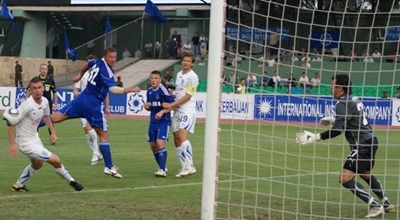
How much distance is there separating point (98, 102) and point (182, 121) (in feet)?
4.86

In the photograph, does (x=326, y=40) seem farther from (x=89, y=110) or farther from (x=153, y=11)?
(x=153, y=11)

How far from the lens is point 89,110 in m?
14.7

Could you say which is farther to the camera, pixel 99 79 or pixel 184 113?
pixel 184 113

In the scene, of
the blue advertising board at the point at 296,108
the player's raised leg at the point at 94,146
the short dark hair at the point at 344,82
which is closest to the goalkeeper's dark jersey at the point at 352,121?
the short dark hair at the point at 344,82

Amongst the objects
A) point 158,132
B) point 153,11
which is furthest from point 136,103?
point 158,132

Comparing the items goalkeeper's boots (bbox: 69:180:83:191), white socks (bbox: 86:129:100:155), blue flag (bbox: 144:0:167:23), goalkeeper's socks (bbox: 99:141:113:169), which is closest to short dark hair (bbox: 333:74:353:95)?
goalkeeper's boots (bbox: 69:180:83:191)

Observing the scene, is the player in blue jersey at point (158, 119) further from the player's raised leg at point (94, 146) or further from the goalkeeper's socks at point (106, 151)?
the player's raised leg at point (94, 146)

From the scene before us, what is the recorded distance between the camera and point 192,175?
49.8 ft

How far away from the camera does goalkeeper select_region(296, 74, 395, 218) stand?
35.9 feet

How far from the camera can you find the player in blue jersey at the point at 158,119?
586 inches

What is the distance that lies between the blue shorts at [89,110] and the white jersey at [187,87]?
1348 mm

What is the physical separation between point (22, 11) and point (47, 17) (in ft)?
7.77

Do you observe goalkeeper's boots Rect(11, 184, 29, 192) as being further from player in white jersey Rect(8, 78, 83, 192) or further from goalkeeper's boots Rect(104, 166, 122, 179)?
goalkeeper's boots Rect(104, 166, 122, 179)

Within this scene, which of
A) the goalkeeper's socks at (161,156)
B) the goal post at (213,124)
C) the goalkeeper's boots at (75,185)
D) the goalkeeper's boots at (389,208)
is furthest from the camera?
the goalkeeper's socks at (161,156)
